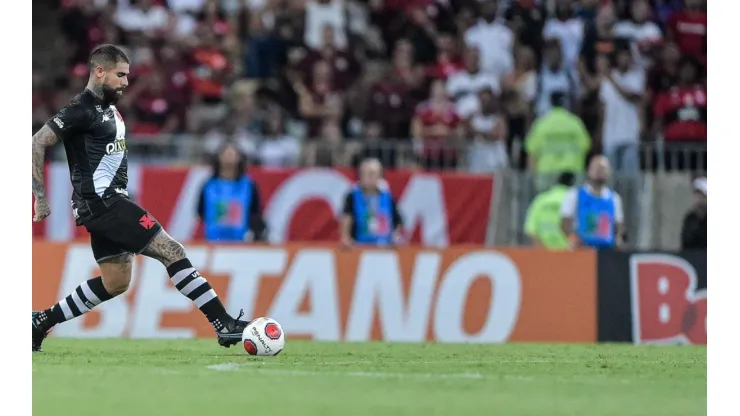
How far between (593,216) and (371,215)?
104 inches

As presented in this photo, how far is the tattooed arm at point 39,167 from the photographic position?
395 inches

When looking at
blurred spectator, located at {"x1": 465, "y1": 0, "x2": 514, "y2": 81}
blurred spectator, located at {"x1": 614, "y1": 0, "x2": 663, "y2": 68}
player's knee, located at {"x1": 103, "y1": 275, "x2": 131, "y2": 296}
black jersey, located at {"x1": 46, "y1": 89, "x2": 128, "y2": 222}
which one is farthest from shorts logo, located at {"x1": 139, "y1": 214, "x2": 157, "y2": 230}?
blurred spectator, located at {"x1": 614, "y1": 0, "x2": 663, "y2": 68}

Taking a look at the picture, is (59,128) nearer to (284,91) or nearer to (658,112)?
(284,91)

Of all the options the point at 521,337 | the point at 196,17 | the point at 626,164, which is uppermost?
the point at 196,17

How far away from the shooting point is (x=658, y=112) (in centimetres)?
1914

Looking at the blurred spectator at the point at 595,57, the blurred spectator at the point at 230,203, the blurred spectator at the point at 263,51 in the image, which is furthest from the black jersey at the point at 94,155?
the blurred spectator at the point at 595,57

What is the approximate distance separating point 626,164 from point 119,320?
23.0ft

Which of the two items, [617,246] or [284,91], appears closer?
[617,246]

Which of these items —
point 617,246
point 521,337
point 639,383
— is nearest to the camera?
point 639,383

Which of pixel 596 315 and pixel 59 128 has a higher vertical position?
pixel 59 128

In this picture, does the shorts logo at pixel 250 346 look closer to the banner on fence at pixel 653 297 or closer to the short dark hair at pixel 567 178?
the banner on fence at pixel 653 297

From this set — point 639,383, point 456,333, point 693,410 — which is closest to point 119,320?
point 456,333

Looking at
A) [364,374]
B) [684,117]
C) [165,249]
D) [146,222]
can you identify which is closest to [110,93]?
[146,222]

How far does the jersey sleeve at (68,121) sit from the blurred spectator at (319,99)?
27.9 ft
